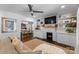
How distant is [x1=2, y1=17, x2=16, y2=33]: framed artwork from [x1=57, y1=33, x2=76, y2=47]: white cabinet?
0.81 metres

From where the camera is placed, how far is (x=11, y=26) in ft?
5.29

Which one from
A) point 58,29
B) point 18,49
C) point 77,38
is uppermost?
point 58,29

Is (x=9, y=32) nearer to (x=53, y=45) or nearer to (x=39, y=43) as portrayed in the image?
(x=39, y=43)

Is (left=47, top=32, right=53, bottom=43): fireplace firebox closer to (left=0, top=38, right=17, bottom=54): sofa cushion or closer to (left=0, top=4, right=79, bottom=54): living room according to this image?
(left=0, top=4, right=79, bottom=54): living room

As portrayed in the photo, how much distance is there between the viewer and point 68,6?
1532 millimetres

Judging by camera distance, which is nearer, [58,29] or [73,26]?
[73,26]

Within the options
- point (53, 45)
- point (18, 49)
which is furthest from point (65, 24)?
point (18, 49)

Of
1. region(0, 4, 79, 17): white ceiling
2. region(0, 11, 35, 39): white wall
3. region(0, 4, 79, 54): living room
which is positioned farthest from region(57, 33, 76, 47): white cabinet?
region(0, 11, 35, 39): white wall

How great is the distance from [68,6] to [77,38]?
0.55 m

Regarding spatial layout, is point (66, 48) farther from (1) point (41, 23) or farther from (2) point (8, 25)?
(2) point (8, 25)

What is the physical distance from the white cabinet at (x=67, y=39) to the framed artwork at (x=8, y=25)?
809mm

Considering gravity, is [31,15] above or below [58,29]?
above

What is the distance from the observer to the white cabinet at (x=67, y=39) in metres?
1.52

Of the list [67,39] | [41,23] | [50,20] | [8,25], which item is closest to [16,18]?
[8,25]
